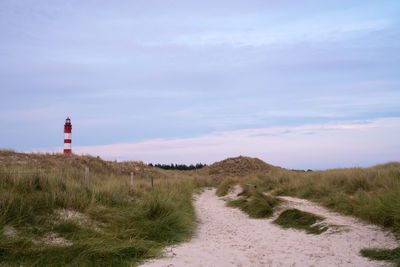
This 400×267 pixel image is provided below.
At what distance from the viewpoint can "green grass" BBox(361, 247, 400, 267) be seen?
17.7ft

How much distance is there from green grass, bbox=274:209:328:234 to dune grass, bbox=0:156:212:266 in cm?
289

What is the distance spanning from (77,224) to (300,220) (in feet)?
19.3

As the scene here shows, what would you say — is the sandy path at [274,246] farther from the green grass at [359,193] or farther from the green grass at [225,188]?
the green grass at [225,188]

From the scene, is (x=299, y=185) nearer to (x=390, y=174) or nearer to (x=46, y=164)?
(x=390, y=174)

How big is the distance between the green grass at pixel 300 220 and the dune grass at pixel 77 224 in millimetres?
2892

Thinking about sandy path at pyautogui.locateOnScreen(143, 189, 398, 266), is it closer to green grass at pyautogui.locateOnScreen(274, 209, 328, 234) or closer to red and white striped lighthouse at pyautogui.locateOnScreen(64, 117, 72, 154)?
green grass at pyautogui.locateOnScreen(274, 209, 328, 234)

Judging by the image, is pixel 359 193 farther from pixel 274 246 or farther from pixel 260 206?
pixel 274 246

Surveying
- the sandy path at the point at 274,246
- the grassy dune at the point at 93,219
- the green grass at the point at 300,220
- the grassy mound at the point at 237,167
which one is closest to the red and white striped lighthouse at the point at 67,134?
the grassy mound at the point at 237,167

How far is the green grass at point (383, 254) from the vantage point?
540cm

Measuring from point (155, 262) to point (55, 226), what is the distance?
7.74ft

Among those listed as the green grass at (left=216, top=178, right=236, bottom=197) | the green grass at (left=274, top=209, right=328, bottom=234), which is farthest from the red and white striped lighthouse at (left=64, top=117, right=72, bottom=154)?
the green grass at (left=274, top=209, right=328, bottom=234)

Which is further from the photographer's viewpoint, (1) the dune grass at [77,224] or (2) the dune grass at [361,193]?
(2) the dune grass at [361,193]

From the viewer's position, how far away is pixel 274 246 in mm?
6855

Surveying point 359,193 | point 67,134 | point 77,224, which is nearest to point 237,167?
point 67,134
